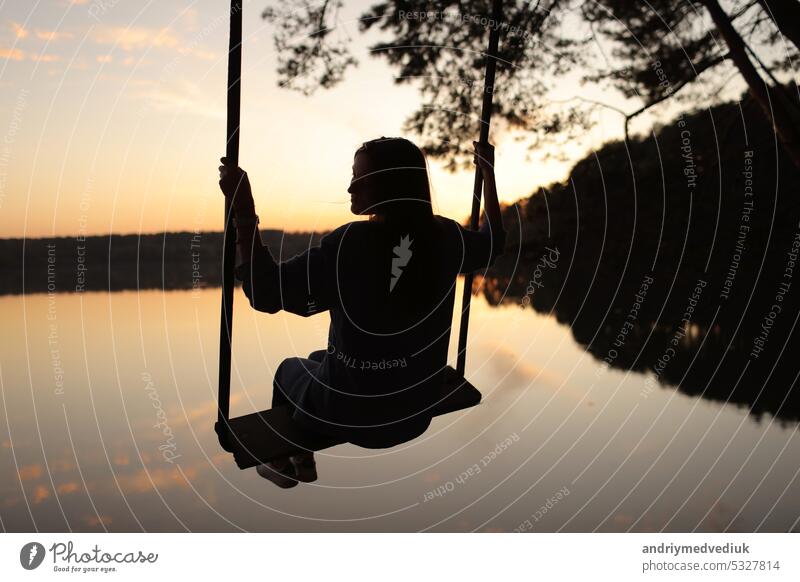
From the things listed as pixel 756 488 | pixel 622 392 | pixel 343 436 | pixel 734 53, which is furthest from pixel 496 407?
pixel 343 436

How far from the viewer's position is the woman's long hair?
1.87m

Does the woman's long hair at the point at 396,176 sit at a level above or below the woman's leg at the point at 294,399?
above

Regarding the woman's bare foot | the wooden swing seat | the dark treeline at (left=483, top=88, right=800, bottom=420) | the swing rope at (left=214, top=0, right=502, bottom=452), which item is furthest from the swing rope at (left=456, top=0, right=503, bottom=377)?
the woman's bare foot

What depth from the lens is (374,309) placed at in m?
1.94

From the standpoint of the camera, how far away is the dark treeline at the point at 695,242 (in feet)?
17.6

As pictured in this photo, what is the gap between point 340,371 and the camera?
2051 mm

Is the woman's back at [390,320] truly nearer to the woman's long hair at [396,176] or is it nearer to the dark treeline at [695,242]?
the woman's long hair at [396,176]

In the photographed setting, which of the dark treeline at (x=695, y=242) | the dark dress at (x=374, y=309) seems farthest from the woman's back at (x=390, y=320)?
the dark treeline at (x=695, y=242)

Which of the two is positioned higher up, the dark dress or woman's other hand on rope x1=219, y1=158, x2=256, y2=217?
woman's other hand on rope x1=219, y1=158, x2=256, y2=217

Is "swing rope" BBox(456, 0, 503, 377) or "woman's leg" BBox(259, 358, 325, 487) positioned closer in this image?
"woman's leg" BBox(259, 358, 325, 487)

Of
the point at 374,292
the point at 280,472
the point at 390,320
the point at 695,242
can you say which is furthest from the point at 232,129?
the point at 695,242

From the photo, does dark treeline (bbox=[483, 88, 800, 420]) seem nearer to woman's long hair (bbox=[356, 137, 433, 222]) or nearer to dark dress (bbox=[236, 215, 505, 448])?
dark dress (bbox=[236, 215, 505, 448])

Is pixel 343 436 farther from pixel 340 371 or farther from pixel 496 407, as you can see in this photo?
pixel 496 407

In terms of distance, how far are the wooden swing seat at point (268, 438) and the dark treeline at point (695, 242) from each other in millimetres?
1179
